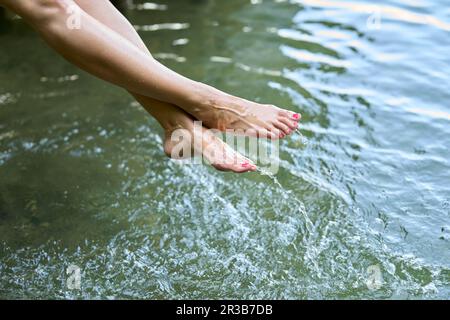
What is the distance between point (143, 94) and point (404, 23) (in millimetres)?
2485

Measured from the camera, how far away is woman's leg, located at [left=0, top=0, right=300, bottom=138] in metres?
2.39

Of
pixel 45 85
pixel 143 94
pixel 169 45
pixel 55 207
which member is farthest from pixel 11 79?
pixel 143 94

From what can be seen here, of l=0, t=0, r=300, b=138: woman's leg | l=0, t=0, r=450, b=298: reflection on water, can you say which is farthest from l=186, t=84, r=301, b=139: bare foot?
l=0, t=0, r=450, b=298: reflection on water

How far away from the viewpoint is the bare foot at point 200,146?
2.61 meters

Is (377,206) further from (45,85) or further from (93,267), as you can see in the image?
(45,85)

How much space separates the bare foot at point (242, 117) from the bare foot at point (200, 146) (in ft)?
0.17

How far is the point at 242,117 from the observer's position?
2688mm

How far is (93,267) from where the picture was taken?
2611mm

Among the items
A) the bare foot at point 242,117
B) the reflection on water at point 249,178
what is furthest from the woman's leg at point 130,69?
the reflection on water at point 249,178

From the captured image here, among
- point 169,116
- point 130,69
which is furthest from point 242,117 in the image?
point 130,69

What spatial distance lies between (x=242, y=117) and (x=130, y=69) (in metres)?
0.48

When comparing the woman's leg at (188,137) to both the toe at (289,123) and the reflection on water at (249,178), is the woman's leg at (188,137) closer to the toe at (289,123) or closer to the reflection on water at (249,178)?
the toe at (289,123)

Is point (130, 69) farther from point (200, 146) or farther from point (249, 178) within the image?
point (249, 178)

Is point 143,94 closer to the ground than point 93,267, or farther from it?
farther from it
